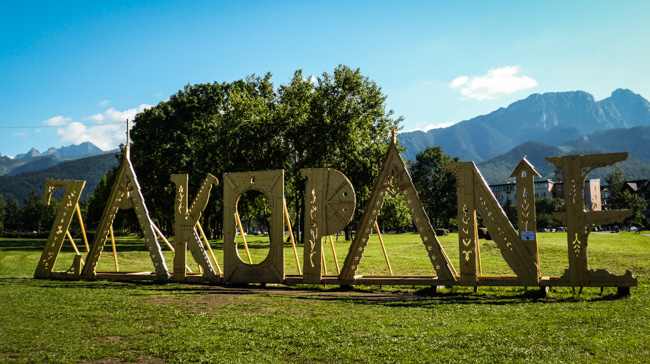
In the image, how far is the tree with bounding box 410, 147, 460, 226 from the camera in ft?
237

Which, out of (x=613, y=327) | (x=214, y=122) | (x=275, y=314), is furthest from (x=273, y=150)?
(x=613, y=327)

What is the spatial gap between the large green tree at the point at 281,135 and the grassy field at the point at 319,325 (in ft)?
64.4

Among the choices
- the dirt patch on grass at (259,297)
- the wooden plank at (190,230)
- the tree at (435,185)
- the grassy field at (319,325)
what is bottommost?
the dirt patch on grass at (259,297)

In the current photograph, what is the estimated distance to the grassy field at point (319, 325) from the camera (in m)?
7.57

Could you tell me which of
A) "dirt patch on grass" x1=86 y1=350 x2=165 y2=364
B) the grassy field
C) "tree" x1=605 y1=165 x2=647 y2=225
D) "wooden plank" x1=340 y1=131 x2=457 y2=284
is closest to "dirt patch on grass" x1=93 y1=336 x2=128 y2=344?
the grassy field

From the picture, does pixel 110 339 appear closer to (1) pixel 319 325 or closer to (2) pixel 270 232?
(1) pixel 319 325

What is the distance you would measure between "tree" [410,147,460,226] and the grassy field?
58.8 metres

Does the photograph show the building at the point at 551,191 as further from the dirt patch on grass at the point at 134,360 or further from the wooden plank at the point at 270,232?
the dirt patch on grass at the point at 134,360

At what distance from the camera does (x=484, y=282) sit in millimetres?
13938

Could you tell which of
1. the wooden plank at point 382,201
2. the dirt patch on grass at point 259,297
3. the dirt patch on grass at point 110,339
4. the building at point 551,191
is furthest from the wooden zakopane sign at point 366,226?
the building at point 551,191

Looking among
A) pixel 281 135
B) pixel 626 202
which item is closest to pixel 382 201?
pixel 281 135

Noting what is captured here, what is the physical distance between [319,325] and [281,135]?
26.5 m

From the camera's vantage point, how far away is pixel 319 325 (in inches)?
380

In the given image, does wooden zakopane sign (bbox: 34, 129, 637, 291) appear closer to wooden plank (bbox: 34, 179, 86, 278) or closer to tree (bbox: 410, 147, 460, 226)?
wooden plank (bbox: 34, 179, 86, 278)
